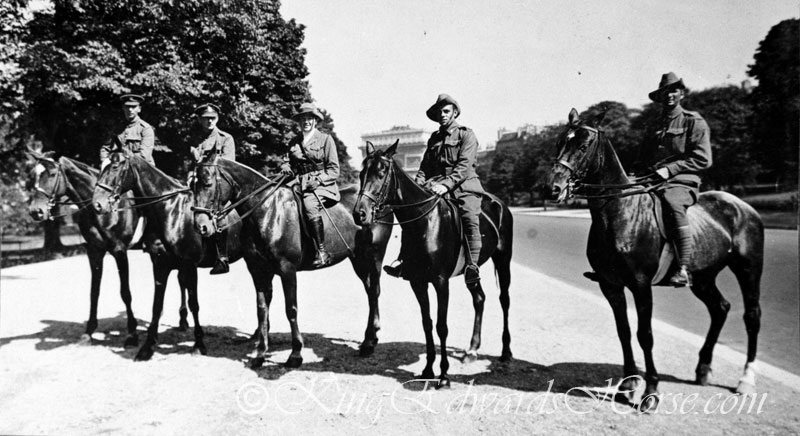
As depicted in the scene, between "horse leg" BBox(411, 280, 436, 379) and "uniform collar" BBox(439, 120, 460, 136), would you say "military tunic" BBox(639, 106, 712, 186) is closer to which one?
"uniform collar" BBox(439, 120, 460, 136)

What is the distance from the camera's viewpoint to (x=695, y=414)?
4.54 metres

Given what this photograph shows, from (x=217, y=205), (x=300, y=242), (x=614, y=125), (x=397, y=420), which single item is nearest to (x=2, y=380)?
(x=217, y=205)

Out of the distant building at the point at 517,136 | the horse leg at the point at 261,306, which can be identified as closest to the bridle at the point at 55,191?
the horse leg at the point at 261,306

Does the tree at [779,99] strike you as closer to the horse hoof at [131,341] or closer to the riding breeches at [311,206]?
the riding breeches at [311,206]

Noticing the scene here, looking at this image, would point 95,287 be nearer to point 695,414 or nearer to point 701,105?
point 695,414

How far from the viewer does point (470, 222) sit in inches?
224

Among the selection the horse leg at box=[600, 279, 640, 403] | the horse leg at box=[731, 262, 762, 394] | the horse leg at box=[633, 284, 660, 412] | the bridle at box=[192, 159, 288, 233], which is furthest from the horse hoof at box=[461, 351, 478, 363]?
the bridle at box=[192, 159, 288, 233]

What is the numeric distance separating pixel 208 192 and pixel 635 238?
205 inches

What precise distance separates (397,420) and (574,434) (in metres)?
1.75

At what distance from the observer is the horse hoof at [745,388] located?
4934mm

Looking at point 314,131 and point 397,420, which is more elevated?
point 314,131

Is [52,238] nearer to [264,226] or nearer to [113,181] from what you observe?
[113,181]

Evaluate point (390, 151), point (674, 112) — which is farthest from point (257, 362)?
point (674, 112)

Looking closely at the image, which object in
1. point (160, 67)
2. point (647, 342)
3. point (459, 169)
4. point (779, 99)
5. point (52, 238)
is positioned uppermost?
point (160, 67)
